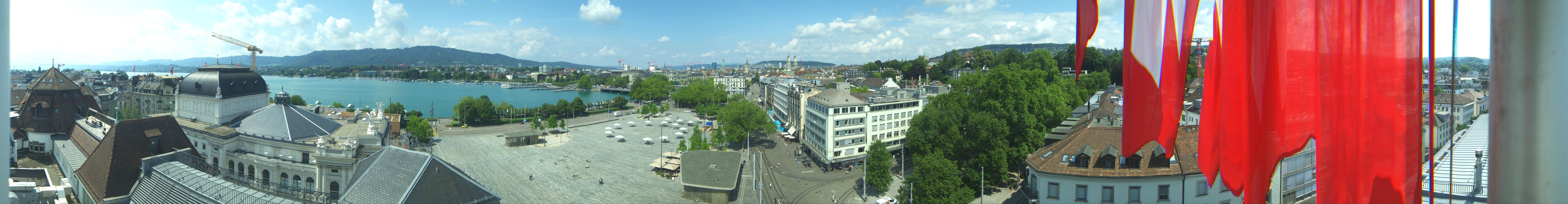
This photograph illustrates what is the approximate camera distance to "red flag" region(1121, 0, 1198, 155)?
267cm

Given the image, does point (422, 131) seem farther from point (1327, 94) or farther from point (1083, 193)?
point (1327, 94)

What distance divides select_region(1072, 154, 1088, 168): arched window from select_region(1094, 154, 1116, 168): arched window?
0.16m

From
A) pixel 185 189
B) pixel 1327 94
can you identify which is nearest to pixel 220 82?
pixel 185 189

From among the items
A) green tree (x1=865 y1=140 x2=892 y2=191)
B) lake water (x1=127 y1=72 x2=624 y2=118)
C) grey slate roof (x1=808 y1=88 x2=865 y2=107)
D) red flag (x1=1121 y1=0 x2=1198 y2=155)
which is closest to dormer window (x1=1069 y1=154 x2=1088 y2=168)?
green tree (x1=865 y1=140 x2=892 y2=191)

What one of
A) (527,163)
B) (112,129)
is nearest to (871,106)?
(527,163)

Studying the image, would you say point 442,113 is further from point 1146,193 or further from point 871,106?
point 1146,193

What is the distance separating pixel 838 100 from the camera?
26469mm

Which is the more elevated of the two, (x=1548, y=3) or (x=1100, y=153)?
(x=1548, y=3)

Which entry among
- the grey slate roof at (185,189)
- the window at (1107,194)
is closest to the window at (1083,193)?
the window at (1107,194)

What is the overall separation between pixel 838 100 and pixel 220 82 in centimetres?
2419

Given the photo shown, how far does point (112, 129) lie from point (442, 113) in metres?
50.3

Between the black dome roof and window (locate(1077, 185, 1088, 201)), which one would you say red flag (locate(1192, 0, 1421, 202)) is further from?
the black dome roof

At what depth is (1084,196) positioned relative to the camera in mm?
11883

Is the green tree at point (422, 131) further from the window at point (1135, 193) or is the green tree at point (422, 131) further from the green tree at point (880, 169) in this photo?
the window at point (1135, 193)
